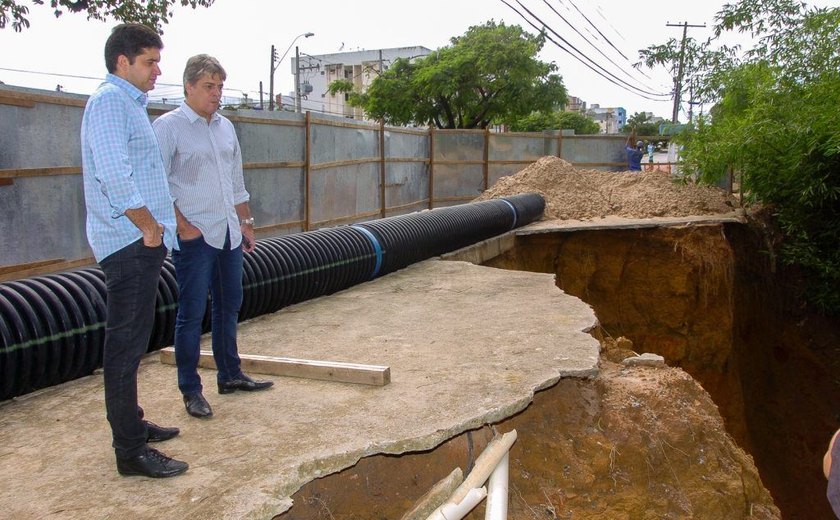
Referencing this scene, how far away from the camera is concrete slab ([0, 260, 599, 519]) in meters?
2.44

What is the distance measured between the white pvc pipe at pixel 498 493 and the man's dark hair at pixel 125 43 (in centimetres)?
226

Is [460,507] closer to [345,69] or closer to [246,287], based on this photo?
[246,287]

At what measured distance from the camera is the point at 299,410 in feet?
10.5

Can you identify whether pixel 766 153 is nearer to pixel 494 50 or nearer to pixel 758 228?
pixel 758 228

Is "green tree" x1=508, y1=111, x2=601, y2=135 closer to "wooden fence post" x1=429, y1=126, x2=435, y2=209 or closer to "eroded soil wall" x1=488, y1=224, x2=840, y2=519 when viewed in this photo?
"wooden fence post" x1=429, y1=126, x2=435, y2=209

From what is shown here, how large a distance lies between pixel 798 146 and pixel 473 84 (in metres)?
15.8

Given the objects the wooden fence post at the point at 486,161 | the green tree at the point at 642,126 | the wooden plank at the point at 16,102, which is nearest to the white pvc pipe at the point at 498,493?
the wooden plank at the point at 16,102

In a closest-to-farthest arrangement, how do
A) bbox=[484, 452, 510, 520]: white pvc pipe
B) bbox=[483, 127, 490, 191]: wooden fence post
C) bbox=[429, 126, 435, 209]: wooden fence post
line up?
bbox=[484, 452, 510, 520]: white pvc pipe < bbox=[429, 126, 435, 209]: wooden fence post < bbox=[483, 127, 490, 191]: wooden fence post

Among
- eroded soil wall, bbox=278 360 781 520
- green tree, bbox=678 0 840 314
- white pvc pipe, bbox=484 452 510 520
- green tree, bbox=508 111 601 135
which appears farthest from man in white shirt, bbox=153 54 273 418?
green tree, bbox=508 111 601 135

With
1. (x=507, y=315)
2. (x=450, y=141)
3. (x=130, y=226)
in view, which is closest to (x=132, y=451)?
(x=130, y=226)

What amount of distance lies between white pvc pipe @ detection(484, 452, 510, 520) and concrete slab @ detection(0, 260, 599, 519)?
0.77ft

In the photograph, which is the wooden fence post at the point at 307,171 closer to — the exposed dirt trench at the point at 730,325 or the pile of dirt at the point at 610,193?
the exposed dirt trench at the point at 730,325

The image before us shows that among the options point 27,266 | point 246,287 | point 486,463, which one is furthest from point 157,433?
point 27,266

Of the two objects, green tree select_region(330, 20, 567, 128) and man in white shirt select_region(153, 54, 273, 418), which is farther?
green tree select_region(330, 20, 567, 128)
